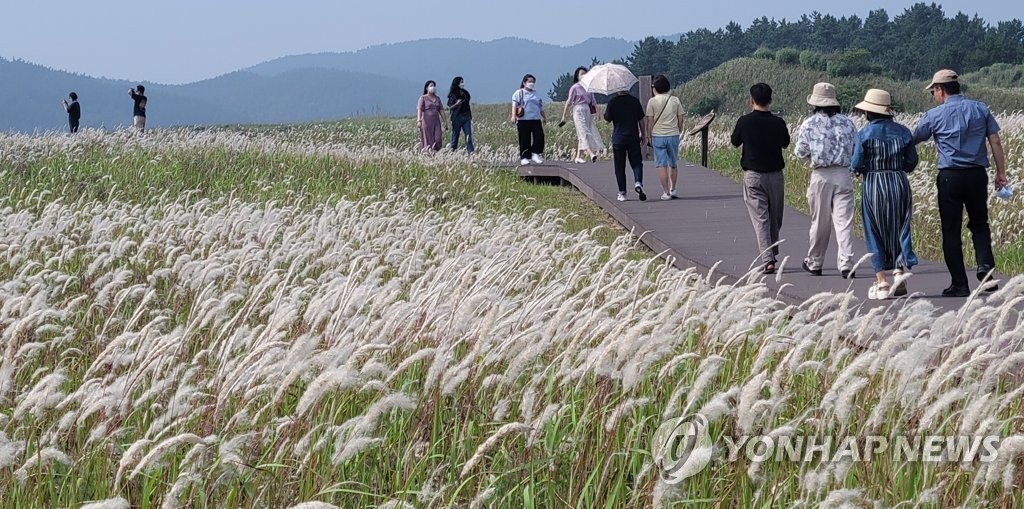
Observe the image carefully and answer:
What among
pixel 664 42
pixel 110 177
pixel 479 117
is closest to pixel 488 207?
pixel 110 177

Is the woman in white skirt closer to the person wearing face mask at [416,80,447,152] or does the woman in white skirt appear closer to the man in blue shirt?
the person wearing face mask at [416,80,447,152]

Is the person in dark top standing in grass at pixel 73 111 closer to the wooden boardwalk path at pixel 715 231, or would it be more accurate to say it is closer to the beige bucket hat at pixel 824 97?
the wooden boardwalk path at pixel 715 231

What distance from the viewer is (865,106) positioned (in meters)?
8.97

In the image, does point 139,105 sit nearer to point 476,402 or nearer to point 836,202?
point 836,202

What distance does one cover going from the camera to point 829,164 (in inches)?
388

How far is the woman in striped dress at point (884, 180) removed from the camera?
8969 mm

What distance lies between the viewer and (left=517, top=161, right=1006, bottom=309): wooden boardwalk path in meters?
9.73

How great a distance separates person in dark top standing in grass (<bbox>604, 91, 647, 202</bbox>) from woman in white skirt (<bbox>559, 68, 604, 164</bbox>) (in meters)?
4.25

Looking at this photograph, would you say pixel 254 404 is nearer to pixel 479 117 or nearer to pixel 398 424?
pixel 398 424

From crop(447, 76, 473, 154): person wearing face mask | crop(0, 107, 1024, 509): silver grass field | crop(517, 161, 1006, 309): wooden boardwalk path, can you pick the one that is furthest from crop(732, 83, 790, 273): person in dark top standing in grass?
crop(447, 76, 473, 154): person wearing face mask

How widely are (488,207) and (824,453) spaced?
458 inches

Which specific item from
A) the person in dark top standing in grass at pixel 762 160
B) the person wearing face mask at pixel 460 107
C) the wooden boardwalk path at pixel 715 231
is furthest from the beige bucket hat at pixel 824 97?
the person wearing face mask at pixel 460 107

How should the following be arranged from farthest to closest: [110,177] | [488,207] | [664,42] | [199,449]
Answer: [664,42] < [110,177] < [488,207] < [199,449]

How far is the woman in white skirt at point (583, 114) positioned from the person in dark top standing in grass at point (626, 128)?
4.25 meters
